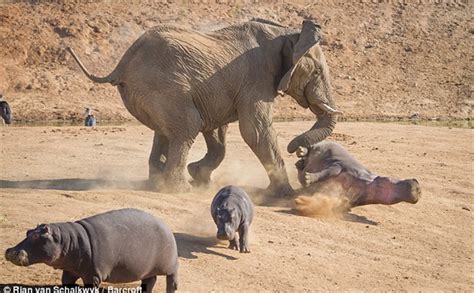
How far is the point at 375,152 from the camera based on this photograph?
18.4 meters

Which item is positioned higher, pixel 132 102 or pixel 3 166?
pixel 132 102

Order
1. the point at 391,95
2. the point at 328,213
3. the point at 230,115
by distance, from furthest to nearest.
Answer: the point at 391,95
the point at 230,115
the point at 328,213

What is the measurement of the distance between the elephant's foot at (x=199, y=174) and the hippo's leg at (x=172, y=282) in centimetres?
560

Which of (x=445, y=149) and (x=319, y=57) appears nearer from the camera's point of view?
(x=319, y=57)

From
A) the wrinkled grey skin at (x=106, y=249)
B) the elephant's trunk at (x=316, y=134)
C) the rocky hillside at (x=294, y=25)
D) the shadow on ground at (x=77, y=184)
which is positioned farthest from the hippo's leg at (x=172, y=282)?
the rocky hillside at (x=294, y=25)

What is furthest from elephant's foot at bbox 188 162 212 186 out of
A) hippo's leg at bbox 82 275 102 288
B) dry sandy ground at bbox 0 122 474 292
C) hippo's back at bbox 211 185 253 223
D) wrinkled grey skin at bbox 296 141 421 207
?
hippo's leg at bbox 82 275 102 288

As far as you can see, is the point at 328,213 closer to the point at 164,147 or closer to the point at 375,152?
the point at 164,147

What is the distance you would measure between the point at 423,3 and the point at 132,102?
32.1 meters

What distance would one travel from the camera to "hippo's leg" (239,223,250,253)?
966 centimetres

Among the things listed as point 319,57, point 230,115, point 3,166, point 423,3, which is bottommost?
point 3,166

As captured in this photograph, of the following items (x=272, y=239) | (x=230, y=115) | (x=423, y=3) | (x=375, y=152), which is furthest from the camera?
(x=423, y=3)

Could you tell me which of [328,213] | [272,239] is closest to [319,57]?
[328,213]

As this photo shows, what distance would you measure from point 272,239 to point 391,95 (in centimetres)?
2570

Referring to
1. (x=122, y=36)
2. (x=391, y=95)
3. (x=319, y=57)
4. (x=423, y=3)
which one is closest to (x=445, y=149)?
(x=319, y=57)
